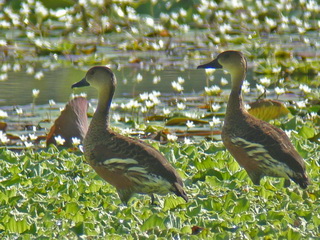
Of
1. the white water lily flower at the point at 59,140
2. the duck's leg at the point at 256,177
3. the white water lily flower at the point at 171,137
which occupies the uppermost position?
the white water lily flower at the point at 59,140

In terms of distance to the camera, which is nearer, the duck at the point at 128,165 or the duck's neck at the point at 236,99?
the duck at the point at 128,165

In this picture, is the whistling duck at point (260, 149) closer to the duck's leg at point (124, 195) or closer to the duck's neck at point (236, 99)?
the duck's neck at point (236, 99)

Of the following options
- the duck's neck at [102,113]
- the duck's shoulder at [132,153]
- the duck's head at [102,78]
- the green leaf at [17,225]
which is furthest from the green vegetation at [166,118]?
the duck's head at [102,78]

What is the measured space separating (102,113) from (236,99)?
3.90 ft

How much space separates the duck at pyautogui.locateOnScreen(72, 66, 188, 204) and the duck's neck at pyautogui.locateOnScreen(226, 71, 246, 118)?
99cm

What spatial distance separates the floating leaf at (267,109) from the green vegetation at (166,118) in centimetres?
27

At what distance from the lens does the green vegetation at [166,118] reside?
Result: 18.2 ft

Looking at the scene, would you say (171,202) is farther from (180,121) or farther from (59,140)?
(180,121)

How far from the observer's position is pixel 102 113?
6.73 metres

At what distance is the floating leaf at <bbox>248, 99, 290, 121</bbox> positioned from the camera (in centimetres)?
921

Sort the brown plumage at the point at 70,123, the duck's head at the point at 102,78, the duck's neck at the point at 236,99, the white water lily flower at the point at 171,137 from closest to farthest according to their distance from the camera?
the duck's head at the point at 102,78
the duck's neck at the point at 236,99
the brown plumage at the point at 70,123
the white water lily flower at the point at 171,137

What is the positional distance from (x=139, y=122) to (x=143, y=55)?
496 centimetres

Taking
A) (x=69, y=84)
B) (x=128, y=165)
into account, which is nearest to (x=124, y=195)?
(x=128, y=165)

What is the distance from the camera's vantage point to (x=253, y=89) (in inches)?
454
